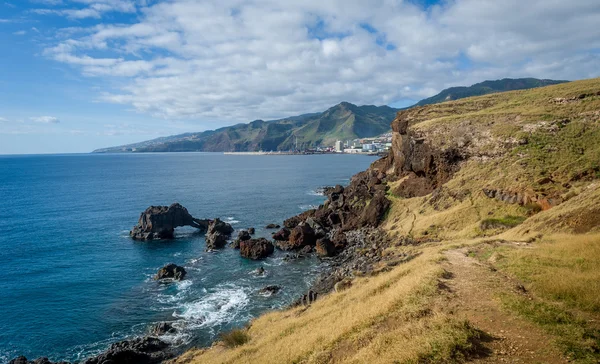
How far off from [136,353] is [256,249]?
25.2 m

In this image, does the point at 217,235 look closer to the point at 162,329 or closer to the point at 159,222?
the point at 159,222

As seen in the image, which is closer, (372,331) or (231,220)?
(372,331)

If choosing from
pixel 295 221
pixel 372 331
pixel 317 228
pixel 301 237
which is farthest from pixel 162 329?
pixel 295 221

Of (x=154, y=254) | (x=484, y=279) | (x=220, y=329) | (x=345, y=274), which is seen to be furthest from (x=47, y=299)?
(x=484, y=279)

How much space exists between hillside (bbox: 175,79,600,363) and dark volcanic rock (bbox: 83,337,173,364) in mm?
2962

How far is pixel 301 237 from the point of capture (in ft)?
176

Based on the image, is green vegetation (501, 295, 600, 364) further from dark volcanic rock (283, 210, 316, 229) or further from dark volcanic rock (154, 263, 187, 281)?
dark volcanic rock (283, 210, 316, 229)

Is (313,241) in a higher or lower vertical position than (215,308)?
higher

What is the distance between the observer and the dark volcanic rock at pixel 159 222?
6109 centimetres

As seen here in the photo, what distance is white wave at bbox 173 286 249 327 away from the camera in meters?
32.8

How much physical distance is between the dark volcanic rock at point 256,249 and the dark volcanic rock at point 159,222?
18.9 meters

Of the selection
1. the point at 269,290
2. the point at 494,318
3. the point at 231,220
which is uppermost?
the point at 494,318

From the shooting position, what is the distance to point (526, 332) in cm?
1305

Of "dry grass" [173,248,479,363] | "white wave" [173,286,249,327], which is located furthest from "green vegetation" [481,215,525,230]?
"white wave" [173,286,249,327]
